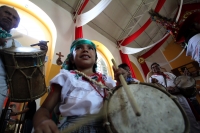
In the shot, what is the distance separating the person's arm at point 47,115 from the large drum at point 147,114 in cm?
20

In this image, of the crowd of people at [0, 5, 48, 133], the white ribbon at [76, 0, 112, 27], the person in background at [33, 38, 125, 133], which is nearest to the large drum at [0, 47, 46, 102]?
the crowd of people at [0, 5, 48, 133]

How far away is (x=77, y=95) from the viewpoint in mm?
635

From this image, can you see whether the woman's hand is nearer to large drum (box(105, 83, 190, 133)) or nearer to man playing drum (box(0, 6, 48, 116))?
large drum (box(105, 83, 190, 133))

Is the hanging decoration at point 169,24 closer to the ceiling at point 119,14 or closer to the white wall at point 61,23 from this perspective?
the ceiling at point 119,14

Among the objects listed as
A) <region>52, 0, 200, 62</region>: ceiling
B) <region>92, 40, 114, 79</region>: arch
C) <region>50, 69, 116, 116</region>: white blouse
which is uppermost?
<region>52, 0, 200, 62</region>: ceiling

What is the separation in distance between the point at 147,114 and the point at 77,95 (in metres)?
0.33

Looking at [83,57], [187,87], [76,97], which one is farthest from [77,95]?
[187,87]

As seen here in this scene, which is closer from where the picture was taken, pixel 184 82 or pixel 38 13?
pixel 184 82

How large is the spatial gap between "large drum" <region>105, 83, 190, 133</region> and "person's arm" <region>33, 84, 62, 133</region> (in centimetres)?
20

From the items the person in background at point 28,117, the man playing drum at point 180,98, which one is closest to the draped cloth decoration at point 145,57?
the man playing drum at point 180,98

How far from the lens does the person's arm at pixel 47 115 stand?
1.43 ft

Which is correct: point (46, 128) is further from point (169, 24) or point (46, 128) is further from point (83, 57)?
point (169, 24)

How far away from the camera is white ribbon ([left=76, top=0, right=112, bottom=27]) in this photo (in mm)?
2697

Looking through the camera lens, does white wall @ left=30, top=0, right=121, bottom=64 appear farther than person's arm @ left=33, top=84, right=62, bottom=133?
Yes
